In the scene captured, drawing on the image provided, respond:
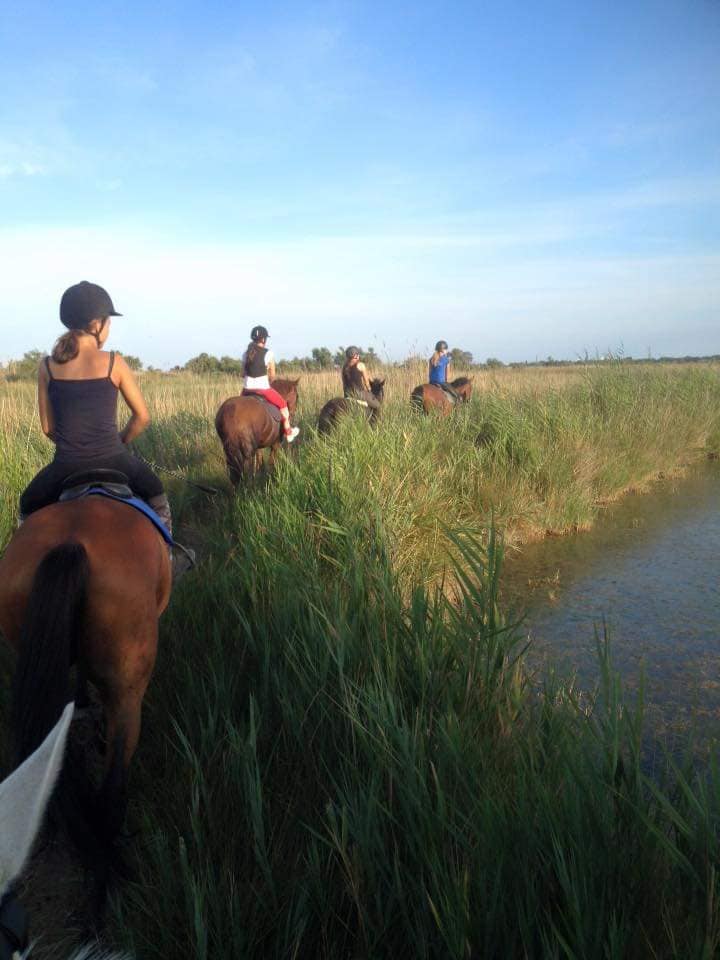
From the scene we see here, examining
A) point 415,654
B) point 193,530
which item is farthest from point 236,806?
point 193,530

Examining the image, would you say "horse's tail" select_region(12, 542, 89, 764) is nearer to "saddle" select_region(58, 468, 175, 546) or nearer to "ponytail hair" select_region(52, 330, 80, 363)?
"saddle" select_region(58, 468, 175, 546)

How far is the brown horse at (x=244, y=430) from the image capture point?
6883 millimetres

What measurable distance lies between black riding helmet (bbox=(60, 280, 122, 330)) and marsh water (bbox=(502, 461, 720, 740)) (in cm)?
235

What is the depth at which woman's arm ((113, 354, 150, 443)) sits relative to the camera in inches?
119

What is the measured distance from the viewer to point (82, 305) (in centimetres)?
294

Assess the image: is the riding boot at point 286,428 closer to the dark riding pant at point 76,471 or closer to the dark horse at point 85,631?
the dark riding pant at point 76,471

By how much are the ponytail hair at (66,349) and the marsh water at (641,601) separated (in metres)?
2.24

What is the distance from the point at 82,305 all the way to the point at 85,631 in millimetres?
1563

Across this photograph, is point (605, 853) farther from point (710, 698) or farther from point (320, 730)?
point (710, 698)

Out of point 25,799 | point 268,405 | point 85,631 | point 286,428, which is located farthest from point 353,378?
point 25,799

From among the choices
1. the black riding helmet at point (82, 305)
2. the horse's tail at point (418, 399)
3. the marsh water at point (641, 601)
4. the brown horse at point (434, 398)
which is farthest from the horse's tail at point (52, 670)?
the brown horse at point (434, 398)

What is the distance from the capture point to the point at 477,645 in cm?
255

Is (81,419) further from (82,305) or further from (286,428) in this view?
(286,428)

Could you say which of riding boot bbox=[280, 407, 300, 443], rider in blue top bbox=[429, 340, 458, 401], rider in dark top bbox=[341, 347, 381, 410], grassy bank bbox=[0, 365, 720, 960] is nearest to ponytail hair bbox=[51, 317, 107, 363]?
grassy bank bbox=[0, 365, 720, 960]
